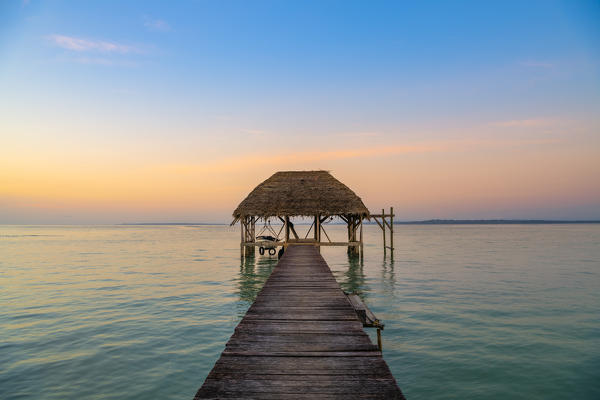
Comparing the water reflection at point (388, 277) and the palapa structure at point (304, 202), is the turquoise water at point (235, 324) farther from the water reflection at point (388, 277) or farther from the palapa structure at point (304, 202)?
the palapa structure at point (304, 202)

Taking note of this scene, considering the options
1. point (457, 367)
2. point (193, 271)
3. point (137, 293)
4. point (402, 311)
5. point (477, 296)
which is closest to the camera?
point (457, 367)

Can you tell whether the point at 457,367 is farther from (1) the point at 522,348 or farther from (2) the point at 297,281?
(2) the point at 297,281

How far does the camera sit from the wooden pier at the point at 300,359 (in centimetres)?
322

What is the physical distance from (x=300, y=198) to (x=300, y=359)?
798 inches

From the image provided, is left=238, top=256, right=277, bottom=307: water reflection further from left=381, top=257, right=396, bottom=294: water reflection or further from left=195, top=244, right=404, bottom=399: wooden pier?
left=195, top=244, right=404, bottom=399: wooden pier

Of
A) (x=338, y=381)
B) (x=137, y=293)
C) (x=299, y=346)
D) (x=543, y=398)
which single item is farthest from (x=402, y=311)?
(x=137, y=293)

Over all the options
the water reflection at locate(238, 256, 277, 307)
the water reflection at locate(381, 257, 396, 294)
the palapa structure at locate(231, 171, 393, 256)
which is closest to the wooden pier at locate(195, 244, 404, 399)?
the water reflection at locate(238, 256, 277, 307)

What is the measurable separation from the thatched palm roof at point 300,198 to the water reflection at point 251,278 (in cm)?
366

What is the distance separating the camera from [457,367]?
24.5 feet

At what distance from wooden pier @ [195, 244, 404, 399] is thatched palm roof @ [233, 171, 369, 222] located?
54.2 ft

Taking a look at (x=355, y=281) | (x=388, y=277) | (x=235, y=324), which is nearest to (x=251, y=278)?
(x=355, y=281)

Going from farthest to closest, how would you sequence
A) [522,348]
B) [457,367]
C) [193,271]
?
[193,271], [522,348], [457,367]

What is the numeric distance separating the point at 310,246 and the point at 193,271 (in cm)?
Result: 833

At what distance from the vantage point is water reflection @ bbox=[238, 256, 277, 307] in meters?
14.8
